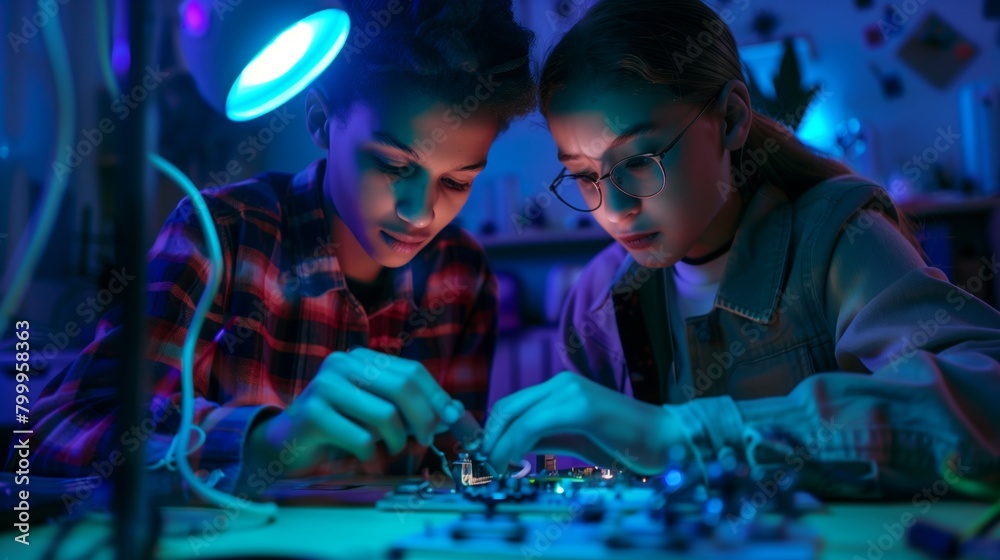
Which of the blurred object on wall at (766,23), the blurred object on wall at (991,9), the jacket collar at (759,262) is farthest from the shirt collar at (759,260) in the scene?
the blurred object on wall at (991,9)

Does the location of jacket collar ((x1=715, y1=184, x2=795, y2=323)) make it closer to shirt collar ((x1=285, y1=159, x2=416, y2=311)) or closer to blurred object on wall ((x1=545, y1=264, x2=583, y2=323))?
shirt collar ((x1=285, y1=159, x2=416, y2=311))

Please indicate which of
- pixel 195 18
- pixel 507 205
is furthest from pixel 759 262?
pixel 507 205

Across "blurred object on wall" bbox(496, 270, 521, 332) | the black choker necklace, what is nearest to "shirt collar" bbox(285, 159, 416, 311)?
the black choker necklace

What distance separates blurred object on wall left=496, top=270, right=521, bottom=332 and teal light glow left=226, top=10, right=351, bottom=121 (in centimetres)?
176

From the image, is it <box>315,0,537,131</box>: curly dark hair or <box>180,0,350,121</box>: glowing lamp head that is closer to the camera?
<box>180,0,350,121</box>: glowing lamp head

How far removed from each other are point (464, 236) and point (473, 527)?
3.21 feet

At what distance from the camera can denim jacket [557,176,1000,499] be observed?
2.35ft

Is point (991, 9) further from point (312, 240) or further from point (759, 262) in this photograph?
point (312, 240)

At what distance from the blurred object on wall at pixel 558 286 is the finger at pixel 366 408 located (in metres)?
1.86

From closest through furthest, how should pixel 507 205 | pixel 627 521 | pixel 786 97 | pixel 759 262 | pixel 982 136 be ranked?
pixel 627 521 → pixel 759 262 → pixel 786 97 → pixel 982 136 → pixel 507 205

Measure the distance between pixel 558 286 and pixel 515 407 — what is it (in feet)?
6.21

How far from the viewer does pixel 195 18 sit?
814mm

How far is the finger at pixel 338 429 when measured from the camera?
0.74 meters

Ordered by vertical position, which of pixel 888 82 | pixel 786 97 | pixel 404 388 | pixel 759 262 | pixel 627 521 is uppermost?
pixel 888 82
